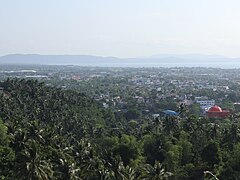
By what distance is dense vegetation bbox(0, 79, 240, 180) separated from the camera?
37094mm

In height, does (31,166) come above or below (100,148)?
above

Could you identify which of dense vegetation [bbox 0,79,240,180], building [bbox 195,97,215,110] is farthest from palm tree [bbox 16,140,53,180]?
building [bbox 195,97,215,110]

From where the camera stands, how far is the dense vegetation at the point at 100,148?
37094 millimetres

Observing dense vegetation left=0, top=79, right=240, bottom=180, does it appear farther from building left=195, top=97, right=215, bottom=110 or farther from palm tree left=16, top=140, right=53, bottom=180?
building left=195, top=97, right=215, bottom=110

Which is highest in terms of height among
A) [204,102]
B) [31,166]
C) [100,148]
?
[31,166]

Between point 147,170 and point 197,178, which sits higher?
point 147,170

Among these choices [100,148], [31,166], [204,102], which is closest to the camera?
[31,166]

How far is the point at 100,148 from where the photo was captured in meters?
56.8

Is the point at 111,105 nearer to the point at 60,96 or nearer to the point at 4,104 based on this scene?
the point at 60,96

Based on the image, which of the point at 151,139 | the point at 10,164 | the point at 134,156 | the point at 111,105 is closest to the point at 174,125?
the point at 151,139

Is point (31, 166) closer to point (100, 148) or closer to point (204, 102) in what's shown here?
point (100, 148)

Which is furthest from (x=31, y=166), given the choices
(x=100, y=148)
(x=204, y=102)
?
(x=204, y=102)

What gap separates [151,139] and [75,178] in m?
23.3

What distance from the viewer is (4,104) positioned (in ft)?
247
